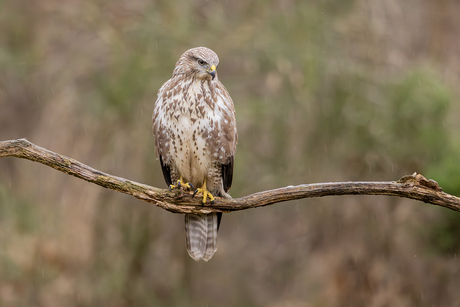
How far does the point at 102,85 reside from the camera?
621 cm

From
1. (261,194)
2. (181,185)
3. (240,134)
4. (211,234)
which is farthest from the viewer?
(240,134)

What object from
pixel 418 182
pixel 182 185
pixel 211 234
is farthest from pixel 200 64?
pixel 418 182

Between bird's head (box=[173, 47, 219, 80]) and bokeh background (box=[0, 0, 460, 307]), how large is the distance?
77.1 inches

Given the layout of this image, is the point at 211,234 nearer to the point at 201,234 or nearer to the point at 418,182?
the point at 201,234

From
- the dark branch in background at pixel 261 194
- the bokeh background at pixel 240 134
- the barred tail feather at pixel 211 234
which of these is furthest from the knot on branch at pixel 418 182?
the bokeh background at pixel 240 134

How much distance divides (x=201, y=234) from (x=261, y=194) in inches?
46.4

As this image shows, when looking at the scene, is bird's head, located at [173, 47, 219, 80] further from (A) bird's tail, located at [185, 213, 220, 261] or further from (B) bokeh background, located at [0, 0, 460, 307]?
(B) bokeh background, located at [0, 0, 460, 307]

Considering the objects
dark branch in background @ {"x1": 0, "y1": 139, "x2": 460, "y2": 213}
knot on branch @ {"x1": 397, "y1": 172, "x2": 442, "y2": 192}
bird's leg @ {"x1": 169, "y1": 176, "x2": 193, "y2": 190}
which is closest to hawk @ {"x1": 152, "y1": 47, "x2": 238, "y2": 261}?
bird's leg @ {"x1": 169, "y1": 176, "x2": 193, "y2": 190}

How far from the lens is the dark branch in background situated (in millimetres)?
3299

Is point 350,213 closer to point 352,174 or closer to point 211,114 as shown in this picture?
point 352,174

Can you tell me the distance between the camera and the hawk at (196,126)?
4094 millimetres

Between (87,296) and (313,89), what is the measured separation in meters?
3.88

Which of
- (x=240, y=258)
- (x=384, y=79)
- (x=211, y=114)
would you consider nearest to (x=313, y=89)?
(x=384, y=79)

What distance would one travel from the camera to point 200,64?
4066mm
